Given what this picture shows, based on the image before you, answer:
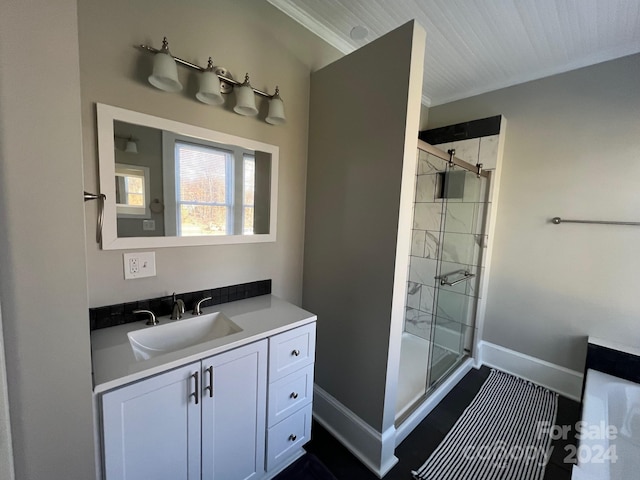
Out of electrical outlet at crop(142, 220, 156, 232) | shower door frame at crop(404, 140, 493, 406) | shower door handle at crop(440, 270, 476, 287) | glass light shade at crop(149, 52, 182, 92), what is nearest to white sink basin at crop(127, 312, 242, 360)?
electrical outlet at crop(142, 220, 156, 232)

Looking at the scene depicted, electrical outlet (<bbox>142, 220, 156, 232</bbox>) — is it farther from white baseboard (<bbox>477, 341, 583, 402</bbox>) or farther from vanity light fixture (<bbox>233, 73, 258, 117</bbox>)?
white baseboard (<bbox>477, 341, 583, 402</bbox>)

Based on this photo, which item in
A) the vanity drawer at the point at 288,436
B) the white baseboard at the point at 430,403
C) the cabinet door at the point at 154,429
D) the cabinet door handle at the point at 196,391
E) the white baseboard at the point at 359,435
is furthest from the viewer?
the white baseboard at the point at 430,403

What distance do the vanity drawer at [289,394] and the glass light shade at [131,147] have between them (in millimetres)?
1336

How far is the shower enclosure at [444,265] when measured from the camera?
Answer: 7.63 ft

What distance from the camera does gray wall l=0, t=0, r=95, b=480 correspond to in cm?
63

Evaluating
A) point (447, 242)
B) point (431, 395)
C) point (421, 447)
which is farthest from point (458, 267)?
point (421, 447)

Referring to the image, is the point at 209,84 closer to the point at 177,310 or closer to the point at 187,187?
the point at 187,187

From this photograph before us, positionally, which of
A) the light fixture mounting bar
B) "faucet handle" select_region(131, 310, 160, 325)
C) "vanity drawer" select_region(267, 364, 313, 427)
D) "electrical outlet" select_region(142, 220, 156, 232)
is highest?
the light fixture mounting bar

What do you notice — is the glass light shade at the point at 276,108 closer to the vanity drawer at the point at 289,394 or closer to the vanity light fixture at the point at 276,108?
the vanity light fixture at the point at 276,108

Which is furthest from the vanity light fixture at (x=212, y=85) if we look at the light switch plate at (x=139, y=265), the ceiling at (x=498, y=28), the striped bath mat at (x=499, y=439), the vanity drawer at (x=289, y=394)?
the striped bath mat at (x=499, y=439)

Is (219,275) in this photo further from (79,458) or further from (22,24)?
(22,24)

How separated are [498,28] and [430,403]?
2.74 metres

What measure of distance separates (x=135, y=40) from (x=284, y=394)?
6.15 feet

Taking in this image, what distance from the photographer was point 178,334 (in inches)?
50.3
